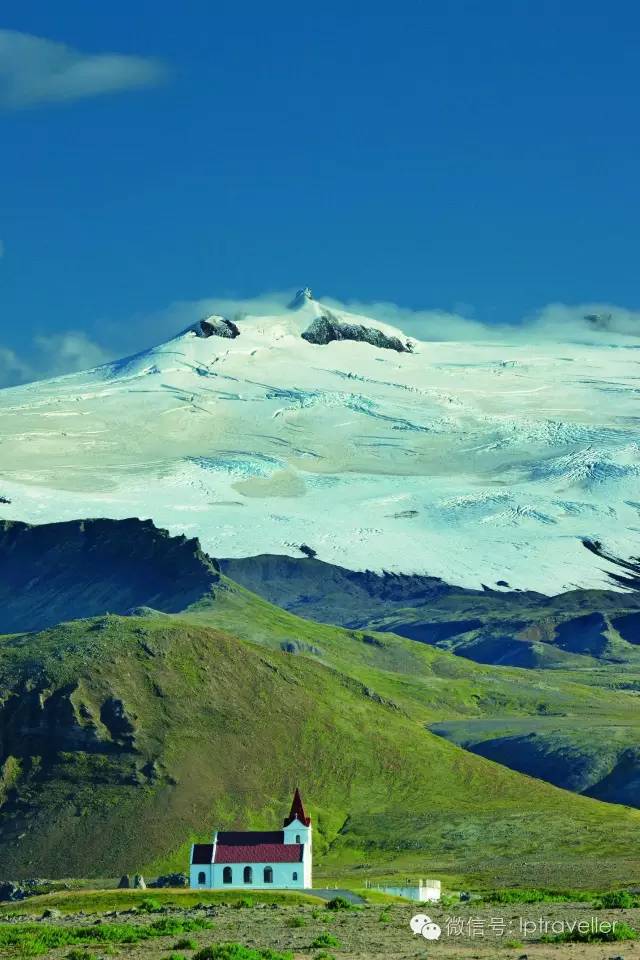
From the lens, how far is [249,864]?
126562 millimetres

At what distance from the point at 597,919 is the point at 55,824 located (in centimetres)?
11462

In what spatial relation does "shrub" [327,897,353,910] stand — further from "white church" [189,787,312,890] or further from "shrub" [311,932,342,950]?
"white church" [189,787,312,890]

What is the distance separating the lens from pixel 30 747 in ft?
630

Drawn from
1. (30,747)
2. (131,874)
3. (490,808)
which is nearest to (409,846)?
(490,808)

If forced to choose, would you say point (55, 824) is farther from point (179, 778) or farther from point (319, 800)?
point (319, 800)

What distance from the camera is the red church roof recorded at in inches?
4988

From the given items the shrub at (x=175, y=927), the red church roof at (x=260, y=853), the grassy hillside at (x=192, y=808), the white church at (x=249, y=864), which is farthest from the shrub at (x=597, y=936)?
the grassy hillside at (x=192, y=808)

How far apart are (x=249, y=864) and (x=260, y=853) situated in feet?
4.00

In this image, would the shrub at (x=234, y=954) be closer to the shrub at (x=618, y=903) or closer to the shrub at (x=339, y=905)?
the shrub at (x=618, y=903)

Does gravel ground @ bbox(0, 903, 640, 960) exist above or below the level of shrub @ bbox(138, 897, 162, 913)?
below

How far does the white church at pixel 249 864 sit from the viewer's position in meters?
126

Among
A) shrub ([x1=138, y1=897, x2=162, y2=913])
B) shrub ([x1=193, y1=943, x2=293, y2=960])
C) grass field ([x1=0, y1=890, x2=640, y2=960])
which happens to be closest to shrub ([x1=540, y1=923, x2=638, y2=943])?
grass field ([x1=0, y1=890, x2=640, y2=960])

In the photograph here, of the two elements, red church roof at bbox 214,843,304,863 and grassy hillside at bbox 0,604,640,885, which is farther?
grassy hillside at bbox 0,604,640,885

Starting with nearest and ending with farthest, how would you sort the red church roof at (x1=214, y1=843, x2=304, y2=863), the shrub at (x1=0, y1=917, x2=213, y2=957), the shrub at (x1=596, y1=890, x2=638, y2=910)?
1. the shrub at (x1=0, y1=917, x2=213, y2=957)
2. the shrub at (x1=596, y1=890, x2=638, y2=910)
3. the red church roof at (x1=214, y1=843, x2=304, y2=863)
